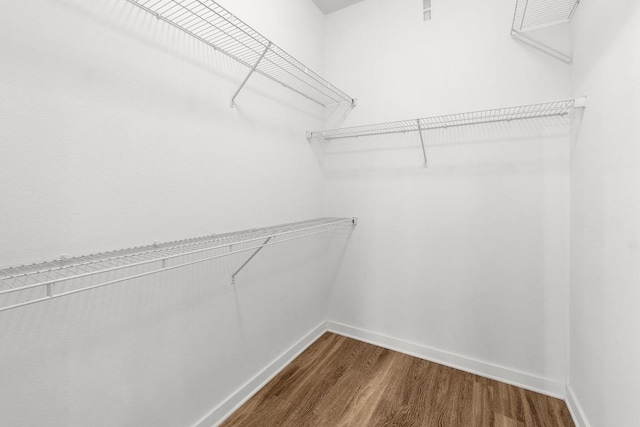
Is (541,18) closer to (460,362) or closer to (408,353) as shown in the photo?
(460,362)

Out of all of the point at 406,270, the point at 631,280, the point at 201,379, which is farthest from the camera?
the point at 406,270

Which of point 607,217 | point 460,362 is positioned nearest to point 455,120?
point 607,217

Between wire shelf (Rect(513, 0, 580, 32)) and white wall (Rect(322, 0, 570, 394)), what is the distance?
0.07 meters

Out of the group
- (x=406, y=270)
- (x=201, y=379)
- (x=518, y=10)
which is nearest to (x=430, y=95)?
(x=518, y=10)

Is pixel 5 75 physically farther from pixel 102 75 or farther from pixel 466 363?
pixel 466 363

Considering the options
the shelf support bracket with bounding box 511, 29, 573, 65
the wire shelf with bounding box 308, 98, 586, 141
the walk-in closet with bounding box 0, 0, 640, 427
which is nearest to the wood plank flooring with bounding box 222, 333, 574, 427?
the walk-in closet with bounding box 0, 0, 640, 427

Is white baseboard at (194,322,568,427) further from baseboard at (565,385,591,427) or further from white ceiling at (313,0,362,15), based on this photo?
white ceiling at (313,0,362,15)

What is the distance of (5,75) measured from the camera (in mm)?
745

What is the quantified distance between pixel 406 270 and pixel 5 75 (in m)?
2.07

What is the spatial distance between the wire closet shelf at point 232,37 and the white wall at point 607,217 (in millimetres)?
1238

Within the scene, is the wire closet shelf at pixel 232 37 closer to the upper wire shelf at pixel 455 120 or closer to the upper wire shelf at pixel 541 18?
the upper wire shelf at pixel 455 120

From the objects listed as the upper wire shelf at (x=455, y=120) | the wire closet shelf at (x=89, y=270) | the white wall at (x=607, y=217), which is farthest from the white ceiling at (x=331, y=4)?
the wire closet shelf at (x=89, y=270)

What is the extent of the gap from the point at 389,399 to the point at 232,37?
2.01 metres

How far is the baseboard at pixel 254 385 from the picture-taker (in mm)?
1359
